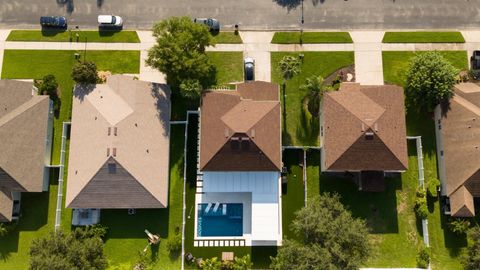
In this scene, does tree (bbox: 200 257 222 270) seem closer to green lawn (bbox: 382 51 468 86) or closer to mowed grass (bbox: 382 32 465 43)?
green lawn (bbox: 382 51 468 86)

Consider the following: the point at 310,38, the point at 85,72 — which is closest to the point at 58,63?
the point at 85,72

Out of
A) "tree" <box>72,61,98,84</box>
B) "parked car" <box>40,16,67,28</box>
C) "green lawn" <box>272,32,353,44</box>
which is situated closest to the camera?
"tree" <box>72,61,98,84</box>

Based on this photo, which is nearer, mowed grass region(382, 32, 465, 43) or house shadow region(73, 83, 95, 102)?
house shadow region(73, 83, 95, 102)

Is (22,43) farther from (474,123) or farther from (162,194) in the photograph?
Answer: (474,123)

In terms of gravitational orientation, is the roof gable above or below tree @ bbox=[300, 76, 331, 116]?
below

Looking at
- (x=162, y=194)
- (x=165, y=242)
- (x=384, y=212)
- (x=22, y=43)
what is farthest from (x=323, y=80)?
(x=22, y=43)

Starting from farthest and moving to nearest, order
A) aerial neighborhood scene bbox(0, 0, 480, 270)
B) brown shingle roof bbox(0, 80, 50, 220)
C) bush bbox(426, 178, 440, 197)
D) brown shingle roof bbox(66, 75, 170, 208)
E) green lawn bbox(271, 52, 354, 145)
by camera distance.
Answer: green lawn bbox(271, 52, 354, 145) → bush bbox(426, 178, 440, 197) → brown shingle roof bbox(66, 75, 170, 208) → brown shingle roof bbox(0, 80, 50, 220) → aerial neighborhood scene bbox(0, 0, 480, 270)

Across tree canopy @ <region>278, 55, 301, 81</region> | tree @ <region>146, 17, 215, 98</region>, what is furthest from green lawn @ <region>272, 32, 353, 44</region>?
tree @ <region>146, 17, 215, 98</region>
